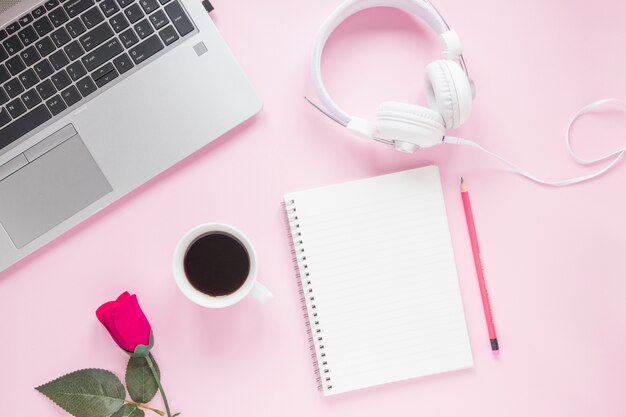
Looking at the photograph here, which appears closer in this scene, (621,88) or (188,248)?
(188,248)

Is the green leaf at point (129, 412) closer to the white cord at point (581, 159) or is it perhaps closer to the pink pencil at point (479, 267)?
the pink pencil at point (479, 267)

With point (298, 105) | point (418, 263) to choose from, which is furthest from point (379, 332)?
point (298, 105)

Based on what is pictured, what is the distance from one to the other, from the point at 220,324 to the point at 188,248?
0.14 metres

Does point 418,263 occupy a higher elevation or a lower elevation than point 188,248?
lower

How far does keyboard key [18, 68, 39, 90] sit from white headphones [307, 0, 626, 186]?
0.35 metres

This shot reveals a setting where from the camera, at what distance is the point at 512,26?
847mm

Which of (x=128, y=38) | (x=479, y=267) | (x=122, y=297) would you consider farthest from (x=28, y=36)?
(x=479, y=267)

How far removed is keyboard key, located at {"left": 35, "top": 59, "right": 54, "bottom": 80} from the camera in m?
0.74

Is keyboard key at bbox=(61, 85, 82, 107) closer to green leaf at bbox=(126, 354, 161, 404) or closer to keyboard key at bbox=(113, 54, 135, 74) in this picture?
keyboard key at bbox=(113, 54, 135, 74)

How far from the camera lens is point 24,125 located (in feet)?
2.42

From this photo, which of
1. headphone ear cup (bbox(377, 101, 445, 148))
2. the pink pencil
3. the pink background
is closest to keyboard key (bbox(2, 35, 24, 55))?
the pink background

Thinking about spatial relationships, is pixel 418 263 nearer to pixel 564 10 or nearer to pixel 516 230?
pixel 516 230

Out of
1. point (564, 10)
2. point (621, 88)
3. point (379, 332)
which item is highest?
point (564, 10)

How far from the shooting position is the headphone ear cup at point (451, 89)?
0.74 m
